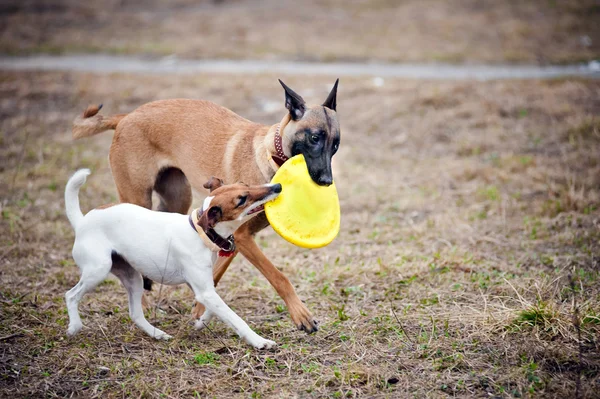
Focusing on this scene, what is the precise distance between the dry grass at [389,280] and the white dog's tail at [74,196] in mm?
927

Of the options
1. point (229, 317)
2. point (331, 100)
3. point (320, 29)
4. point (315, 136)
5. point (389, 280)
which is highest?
point (331, 100)

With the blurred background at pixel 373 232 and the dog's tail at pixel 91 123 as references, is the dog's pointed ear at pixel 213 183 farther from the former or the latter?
the dog's tail at pixel 91 123

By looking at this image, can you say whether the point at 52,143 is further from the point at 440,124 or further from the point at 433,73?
the point at 433,73

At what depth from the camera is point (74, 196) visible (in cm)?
472

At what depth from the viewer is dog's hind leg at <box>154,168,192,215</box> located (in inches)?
230

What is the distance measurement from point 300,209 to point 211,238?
2.58ft

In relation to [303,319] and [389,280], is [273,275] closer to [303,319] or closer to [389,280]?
[303,319]

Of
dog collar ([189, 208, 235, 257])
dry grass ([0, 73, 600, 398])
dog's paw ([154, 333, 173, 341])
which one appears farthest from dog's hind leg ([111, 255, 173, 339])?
dog collar ([189, 208, 235, 257])

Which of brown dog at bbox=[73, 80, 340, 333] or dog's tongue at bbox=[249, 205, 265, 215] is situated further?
brown dog at bbox=[73, 80, 340, 333]

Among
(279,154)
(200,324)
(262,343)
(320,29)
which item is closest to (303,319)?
(262,343)

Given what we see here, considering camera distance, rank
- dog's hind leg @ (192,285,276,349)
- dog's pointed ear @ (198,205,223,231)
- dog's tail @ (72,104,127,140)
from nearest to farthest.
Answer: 1. dog's pointed ear @ (198,205,223,231)
2. dog's hind leg @ (192,285,276,349)
3. dog's tail @ (72,104,127,140)

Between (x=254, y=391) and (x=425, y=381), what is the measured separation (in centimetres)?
115

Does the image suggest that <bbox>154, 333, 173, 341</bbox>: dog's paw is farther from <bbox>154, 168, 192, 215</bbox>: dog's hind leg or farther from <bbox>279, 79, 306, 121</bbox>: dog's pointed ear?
<bbox>279, 79, 306, 121</bbox>: dog's pointed ear

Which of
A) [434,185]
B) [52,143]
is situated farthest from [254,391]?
[52,143]
